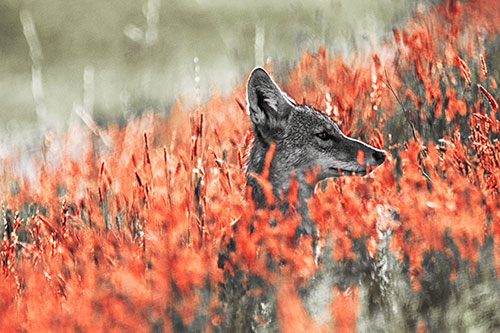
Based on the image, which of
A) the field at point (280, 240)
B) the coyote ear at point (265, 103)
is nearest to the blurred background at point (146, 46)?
the coyote ear at point (265, 103)

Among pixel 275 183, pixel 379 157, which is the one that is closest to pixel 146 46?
pixel 275 183

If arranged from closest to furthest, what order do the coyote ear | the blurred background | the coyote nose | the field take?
the field < the coyote nose < the coyote ear < the blurred background

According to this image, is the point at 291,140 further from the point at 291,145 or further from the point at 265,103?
the point at 265,103

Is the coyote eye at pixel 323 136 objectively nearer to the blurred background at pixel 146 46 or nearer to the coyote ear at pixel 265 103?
the coyote ear at pixel 265 103

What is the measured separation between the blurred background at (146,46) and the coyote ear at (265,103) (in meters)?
0.30

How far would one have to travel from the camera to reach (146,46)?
18.6 ft

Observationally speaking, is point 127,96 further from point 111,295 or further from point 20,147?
point 20,147

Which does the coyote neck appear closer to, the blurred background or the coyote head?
the coyote head

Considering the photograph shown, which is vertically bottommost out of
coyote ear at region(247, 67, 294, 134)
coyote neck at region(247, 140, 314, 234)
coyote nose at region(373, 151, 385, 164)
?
coyote neck at region(247, 140, 314, 234)

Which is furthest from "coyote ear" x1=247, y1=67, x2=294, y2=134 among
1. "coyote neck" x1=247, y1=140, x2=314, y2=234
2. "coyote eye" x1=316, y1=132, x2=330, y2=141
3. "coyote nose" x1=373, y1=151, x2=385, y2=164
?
"coyote nose" x1=373, y1=151, x2=385, y2=164

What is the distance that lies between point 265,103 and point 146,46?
1.09 metres

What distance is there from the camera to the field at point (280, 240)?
363 centimetres

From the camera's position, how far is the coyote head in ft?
17.4

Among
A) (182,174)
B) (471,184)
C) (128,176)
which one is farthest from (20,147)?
(471,184)
